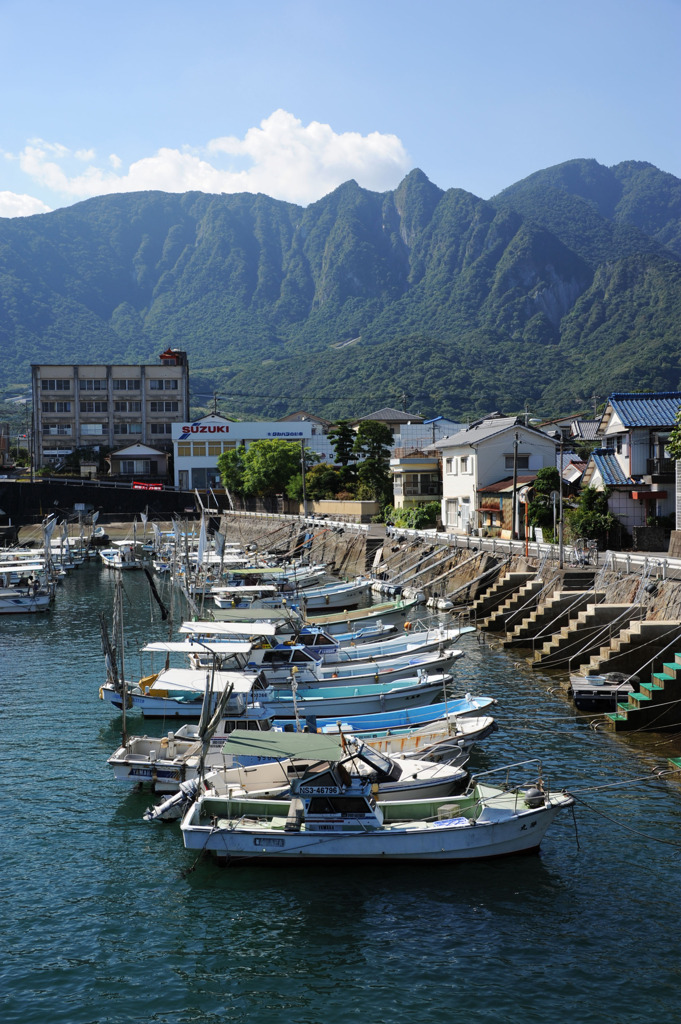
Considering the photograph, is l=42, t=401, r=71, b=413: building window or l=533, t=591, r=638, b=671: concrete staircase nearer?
l=533, t=591, r=638, b=671: concrete staircase

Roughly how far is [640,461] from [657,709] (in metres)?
26.0

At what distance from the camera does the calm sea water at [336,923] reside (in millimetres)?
15500

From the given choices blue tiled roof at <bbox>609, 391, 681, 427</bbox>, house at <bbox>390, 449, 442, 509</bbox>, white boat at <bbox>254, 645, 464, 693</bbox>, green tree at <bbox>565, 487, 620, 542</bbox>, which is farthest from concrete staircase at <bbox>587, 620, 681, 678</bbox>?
house at <bbox>390, 449, 442, 509</bbox>

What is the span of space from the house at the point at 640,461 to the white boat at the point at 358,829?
3401 cm

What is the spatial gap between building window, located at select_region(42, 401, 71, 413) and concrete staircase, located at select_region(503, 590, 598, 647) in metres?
117

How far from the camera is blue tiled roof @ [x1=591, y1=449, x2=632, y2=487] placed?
52156mm

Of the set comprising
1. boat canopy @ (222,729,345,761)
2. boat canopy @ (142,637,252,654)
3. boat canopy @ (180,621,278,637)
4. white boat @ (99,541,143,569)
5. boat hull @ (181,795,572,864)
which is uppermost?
white boat @ (99,541,143,569)

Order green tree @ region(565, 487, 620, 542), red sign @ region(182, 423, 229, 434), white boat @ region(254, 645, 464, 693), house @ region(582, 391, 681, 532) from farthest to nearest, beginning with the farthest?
red sign @ region(182, 423, 229, 434) < green tree @ region(565, 487, 620, 542) < house @ region(582, 391, 681, 532) < white boat @ region(254, 645, 464, 693)

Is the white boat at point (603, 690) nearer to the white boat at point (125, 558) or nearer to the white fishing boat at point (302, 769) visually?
the white fishing boat at point (302, 769)

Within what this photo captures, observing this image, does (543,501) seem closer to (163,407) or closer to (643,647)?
(643,647)

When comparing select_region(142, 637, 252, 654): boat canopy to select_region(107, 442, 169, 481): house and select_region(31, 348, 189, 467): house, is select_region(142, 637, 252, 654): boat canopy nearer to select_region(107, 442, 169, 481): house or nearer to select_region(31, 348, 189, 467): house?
select_region(107, 442, 169, 481): house

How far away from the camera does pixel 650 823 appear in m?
21.9

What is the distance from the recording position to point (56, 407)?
144250 millimetres

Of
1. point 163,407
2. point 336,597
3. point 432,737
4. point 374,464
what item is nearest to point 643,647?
point 432,737
